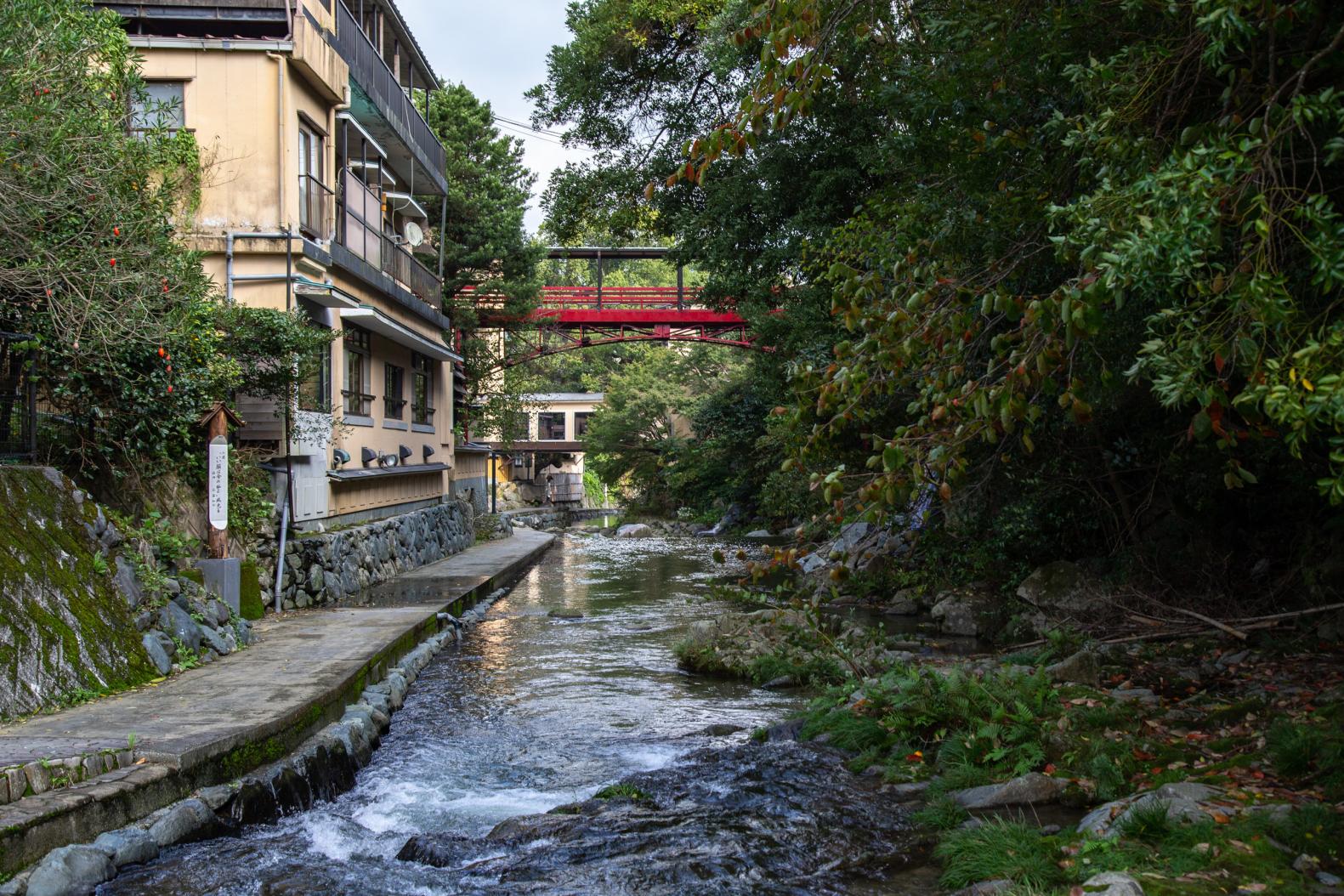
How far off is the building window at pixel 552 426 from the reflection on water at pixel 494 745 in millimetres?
44413

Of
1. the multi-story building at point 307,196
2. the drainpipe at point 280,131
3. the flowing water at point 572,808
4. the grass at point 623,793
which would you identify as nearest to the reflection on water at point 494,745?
the flowing water at point 572,808

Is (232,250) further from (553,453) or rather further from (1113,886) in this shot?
(553,453)

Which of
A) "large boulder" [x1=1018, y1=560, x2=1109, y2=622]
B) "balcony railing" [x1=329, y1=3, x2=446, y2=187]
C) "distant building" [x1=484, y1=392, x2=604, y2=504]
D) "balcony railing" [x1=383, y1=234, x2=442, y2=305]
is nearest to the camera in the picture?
"large boulder" [x1=1018, y1=560, x2=1109, y2=622]

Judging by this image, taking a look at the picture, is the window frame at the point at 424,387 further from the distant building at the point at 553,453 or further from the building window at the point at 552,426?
the building window at the point at 552,426

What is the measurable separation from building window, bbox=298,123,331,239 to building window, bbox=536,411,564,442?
44.9 meters

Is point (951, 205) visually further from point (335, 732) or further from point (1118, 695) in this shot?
point (335, 732)

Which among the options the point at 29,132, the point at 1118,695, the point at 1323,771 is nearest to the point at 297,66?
the point at 29,132

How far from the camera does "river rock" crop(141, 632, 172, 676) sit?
832cm

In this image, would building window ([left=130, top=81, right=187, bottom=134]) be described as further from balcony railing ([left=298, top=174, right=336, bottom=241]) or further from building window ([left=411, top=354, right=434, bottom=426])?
building window ([left=411, top=354, right=434, bottom=426])

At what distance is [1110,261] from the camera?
4.06 metres

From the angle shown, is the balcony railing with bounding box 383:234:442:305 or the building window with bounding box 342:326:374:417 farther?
the balcony railing with bounding box 383:234:442:305

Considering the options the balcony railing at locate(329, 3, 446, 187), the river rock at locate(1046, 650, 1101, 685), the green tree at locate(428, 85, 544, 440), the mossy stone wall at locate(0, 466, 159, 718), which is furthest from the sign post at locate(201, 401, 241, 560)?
the green tree at locate(428, 85, 544, 440)

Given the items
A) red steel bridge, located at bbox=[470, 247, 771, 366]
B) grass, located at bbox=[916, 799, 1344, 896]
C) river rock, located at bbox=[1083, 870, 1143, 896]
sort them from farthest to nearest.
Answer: red steel bridge, located at bbox=[470, 247, 771, 366], grass, located at bbox=[916, 799, 1344, 896], river rock, located at bbox=[1083, 870, 1143, 896]

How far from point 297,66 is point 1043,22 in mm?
10678
